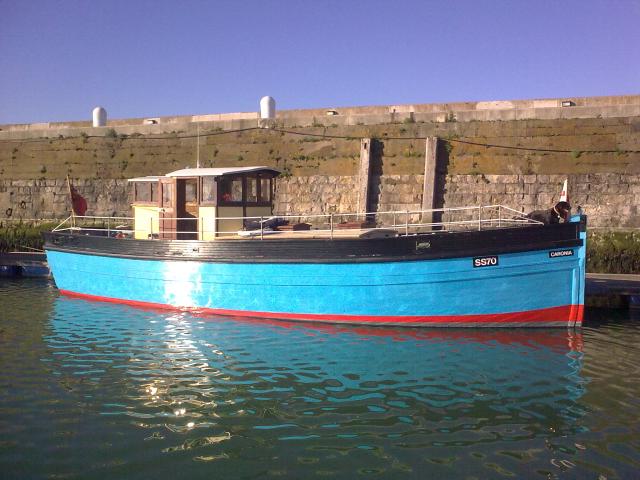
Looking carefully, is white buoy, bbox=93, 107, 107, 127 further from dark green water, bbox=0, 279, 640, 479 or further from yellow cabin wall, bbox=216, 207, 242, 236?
dark green water, bbox=0, 279, 640, 479

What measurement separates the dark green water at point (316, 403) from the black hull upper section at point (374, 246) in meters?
1.40

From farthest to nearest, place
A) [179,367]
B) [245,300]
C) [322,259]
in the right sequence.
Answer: [245,300] → [322,259] → [179,367]

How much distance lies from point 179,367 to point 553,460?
489cm

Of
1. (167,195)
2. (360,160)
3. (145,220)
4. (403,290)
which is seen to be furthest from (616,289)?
(145,220)

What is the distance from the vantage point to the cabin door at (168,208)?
12.8 metres

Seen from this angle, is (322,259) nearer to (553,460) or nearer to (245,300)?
(245,300)

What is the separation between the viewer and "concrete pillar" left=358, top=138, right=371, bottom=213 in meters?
19.5

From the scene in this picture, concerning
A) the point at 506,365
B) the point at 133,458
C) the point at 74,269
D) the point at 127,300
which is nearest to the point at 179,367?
the point at 133,458

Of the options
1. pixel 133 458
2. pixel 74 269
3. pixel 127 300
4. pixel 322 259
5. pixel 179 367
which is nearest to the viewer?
pixel 133 458

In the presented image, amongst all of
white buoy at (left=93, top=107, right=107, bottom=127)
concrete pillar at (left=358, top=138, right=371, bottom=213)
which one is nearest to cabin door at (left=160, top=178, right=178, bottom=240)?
concrete pillar at (left=358, top=138, right=371, bottom=213)

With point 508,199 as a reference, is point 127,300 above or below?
below

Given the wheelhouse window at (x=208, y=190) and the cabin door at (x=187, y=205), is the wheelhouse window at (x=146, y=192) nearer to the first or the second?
the cabin door at (x=187, y=205)

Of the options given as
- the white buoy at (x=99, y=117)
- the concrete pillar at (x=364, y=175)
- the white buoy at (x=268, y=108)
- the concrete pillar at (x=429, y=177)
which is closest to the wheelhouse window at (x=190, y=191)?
the concrete pillar at (x=364, y=175)

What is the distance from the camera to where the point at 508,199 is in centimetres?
1847
